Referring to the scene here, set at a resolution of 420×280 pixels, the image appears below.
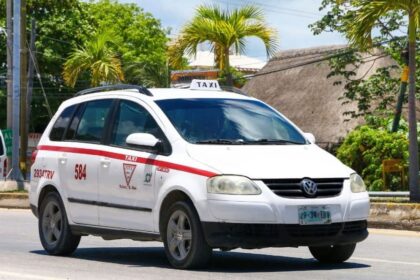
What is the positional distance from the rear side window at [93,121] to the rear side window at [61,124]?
32cm

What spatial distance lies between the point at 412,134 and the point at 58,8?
136 ft

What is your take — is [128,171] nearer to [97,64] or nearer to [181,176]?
[181,176]

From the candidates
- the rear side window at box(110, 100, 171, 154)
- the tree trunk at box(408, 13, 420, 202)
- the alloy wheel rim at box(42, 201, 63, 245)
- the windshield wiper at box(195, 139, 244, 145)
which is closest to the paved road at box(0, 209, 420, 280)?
the alloy wheel rim at box(42, 201, 63, 245)

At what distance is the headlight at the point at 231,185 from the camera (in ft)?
32.3

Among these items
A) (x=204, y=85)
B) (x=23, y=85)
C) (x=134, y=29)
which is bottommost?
(x=204, y=85)

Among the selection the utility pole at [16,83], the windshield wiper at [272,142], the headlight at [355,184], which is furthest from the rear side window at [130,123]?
the utility pole at [16,83]

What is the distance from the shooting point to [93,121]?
12062 mm

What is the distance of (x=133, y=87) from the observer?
1170 cm

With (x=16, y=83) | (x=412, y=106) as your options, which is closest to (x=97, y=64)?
(x=16, y=83)

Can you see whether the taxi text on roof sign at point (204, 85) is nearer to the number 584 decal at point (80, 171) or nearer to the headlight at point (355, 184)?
the number 584 decal at point (80, 171)

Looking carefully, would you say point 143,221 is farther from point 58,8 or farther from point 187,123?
point 58,8

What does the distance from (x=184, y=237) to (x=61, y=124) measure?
3.01 metres

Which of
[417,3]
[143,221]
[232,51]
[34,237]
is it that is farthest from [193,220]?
[232,51]

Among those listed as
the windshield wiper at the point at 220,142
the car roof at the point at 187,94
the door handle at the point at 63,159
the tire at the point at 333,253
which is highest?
the car roof at the point at 187,94
